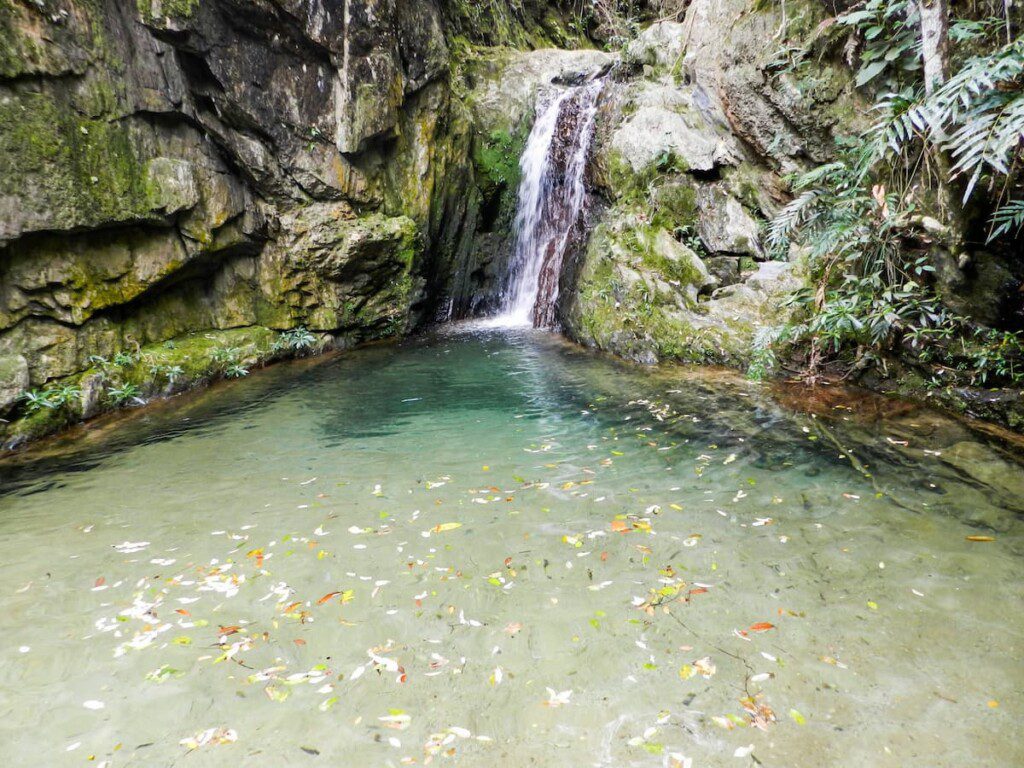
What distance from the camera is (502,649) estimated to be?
3.20 m

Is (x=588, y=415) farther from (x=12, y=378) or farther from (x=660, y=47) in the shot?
(x=660, y=47)

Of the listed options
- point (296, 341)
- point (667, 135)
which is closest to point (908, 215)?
point (667, 135)

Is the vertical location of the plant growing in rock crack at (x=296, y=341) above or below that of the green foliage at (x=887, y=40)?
below

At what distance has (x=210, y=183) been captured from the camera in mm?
9727

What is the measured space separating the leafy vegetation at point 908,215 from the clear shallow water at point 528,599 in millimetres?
1100

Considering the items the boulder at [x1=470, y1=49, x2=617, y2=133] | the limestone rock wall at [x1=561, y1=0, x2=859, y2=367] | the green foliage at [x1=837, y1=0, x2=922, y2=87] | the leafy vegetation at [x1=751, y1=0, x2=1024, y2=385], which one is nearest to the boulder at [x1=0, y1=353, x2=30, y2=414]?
the limestone rock wall at [x1=561, y1=0, x2=859, y2=367]

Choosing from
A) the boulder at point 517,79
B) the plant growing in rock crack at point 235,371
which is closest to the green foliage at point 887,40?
the boulder at point 517,79

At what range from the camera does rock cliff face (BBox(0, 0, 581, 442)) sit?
7230 millimetres

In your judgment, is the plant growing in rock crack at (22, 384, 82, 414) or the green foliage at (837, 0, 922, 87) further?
the plant growing in rock crack at (22, 384, 82, 414)

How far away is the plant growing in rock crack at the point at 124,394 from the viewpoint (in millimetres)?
8094

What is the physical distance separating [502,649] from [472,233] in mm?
12915

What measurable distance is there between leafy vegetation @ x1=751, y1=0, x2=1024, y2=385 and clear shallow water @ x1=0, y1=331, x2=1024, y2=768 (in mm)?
1100

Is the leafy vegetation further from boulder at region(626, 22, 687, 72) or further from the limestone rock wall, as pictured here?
boulder at region(626, 22, 687, 72)

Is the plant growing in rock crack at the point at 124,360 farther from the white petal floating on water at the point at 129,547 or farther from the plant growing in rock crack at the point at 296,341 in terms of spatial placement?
the white petal floating on water at the point at 129,547
